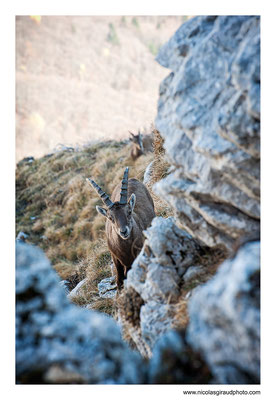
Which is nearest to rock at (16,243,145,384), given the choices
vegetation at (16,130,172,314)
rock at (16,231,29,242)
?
vegetation at (16,130,172,314)

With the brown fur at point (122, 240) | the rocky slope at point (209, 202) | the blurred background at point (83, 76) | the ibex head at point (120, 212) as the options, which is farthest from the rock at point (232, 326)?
the blurred background at point (83, 76)

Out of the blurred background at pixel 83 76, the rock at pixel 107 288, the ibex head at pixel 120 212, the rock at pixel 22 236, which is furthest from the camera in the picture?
the blurred background at pixel 83 76

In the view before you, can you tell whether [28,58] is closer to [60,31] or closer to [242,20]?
[60,31]

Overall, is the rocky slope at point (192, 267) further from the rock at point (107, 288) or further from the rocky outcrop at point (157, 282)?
the rock at point (107, 288)

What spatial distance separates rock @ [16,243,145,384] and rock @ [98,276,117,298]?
392cm

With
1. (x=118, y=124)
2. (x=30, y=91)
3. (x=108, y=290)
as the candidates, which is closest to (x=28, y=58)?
(x=30, y=91)

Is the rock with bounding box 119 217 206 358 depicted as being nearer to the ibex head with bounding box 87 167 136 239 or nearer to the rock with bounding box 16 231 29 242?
the ibex head with bounding box 87 167 136 239

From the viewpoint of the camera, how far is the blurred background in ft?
215

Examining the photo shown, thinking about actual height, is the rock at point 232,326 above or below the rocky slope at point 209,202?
below

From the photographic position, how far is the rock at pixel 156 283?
12.8 feet

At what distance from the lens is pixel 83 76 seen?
79.8 meters

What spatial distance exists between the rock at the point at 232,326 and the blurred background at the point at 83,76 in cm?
5762

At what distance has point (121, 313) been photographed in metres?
4.59

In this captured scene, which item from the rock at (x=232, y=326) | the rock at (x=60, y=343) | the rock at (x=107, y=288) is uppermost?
the rock at (x=107, y=288)
